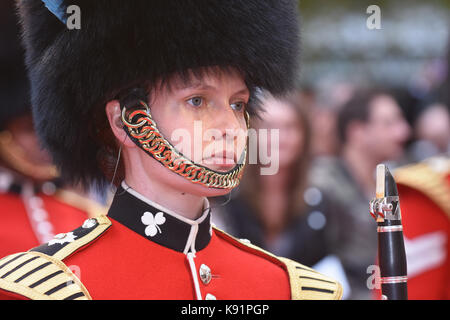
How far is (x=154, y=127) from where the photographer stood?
7.66 ft

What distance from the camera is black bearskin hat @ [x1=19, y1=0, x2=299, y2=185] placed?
2365mm

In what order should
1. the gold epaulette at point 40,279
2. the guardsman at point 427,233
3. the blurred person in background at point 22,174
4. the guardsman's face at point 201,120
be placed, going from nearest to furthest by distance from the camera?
the gold epaulette at point 40,279
the guardsman's face at point 201,120
the guardsman at point 427,233
the blurred person in background at point 22,174

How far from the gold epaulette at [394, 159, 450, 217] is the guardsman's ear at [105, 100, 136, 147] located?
5.58 feet

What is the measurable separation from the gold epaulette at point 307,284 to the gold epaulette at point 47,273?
1.87ft

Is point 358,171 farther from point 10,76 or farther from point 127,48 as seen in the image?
point 127,48

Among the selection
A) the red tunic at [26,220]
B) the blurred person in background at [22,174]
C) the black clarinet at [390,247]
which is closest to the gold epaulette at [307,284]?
the black clarinet at [390,247]

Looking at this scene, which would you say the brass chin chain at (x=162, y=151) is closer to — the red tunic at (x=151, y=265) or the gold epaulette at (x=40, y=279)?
the red tunic at (x=151, y=265)

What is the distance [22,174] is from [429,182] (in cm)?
231

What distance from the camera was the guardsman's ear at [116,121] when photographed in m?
2.40

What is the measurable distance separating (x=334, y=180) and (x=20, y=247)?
232 centimetres

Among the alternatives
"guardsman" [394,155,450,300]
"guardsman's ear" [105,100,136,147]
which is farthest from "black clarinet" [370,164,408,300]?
"guardsman" [394,155,450,300]

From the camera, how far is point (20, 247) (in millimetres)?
4230
